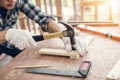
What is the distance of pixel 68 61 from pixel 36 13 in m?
0.69

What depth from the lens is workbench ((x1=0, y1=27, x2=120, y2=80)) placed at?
4.18 ft

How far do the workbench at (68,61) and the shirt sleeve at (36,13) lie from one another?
10.5 inches

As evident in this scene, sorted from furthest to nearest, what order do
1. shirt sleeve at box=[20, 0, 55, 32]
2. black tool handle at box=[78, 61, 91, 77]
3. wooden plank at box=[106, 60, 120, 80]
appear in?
shirt sleeve at box=[20, 0, 55, 32]
black tool handle at box=[78, 61, 91, 77]
wooden plank at box=[106, 60, 120, 80]

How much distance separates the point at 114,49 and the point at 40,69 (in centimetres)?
52

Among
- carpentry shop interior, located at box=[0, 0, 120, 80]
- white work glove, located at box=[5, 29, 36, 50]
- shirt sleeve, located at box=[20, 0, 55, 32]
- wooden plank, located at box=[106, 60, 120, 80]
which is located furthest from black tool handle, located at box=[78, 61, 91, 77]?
shirt sleeve, located at box=[20, 0, 55, 32]

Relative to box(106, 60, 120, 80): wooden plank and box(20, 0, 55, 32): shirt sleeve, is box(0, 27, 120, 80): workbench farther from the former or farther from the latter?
box(20, 0, 55, 32): shirt sleeve

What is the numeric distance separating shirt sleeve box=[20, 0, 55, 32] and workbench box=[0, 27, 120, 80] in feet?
0.88

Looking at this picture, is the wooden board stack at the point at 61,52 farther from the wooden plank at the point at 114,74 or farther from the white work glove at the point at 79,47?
the wooden plank at the point at 114,74

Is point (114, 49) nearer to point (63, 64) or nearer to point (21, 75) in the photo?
point (63, 64)

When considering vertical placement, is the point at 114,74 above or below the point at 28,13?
below

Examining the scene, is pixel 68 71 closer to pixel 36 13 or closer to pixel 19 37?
pixel 19 37

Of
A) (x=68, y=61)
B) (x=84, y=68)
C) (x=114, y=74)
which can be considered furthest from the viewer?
(x=68, y=61)

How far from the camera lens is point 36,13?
193 cm

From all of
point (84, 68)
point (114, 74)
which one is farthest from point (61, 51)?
point (114, 74)
